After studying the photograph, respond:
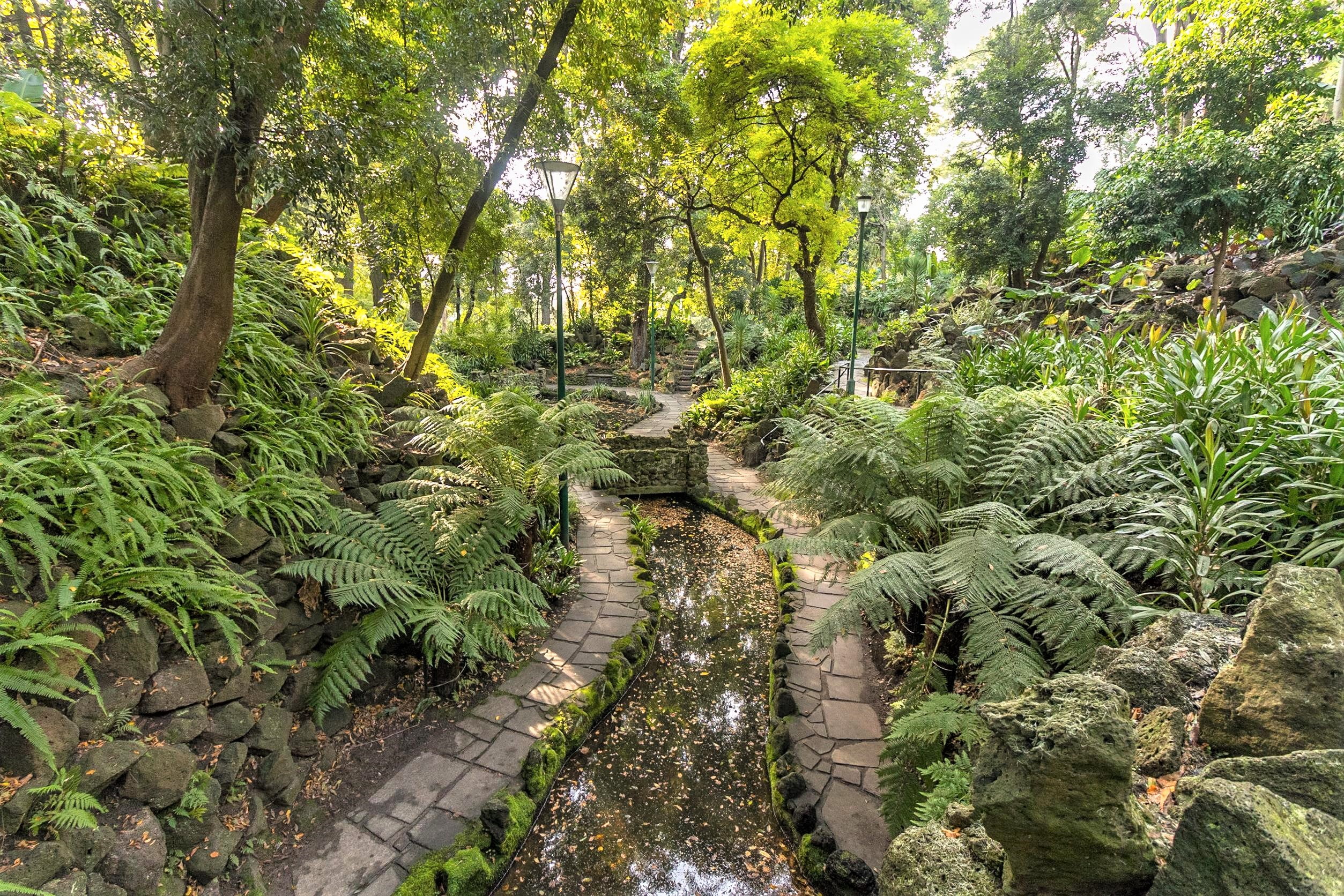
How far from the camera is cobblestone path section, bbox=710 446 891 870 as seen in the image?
2.59 meters

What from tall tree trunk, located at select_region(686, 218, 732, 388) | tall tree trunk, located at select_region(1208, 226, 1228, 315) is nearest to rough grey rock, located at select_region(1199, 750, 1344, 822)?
tall tree trunk, located at select_region(1208, 226, 1228, 315)

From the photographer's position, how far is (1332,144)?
21.5 feet

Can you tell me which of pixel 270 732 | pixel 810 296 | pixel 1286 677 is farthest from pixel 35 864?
pixel 810 296

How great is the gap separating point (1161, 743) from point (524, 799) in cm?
253

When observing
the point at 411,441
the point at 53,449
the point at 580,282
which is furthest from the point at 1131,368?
the point at 580,282

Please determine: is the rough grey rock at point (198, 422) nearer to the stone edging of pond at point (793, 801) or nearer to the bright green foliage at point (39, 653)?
the bright green foliage at point (39, 653)

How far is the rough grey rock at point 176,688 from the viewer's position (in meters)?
2.11

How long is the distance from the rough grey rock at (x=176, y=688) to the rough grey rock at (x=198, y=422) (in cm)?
120

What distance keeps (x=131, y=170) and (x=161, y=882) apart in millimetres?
4321

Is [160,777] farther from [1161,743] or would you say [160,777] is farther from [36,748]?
[1161,743]

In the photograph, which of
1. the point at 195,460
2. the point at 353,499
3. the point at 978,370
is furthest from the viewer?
the point at 978,370

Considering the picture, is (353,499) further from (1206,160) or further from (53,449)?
(1206,160)

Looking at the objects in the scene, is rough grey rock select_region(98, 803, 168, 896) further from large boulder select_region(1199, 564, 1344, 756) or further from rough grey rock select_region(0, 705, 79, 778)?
large boulder select_region(1199, 564, 1344, 756)

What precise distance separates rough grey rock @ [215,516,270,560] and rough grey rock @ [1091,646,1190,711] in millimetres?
3456
